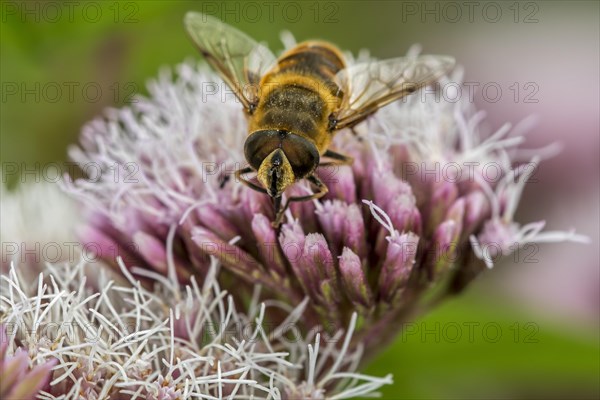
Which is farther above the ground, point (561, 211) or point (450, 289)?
point (561, 211)

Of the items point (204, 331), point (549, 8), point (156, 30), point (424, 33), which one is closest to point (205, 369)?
point (204, 331)

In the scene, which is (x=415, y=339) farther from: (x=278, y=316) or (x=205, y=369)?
(x=205, y=369)

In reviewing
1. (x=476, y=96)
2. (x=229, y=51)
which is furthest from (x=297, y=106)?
(x=476, y=96)

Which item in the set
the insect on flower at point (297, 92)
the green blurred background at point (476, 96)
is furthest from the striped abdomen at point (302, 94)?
the green blurred background at point (476, 96)

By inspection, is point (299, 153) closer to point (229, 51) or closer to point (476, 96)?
point (229, 51)

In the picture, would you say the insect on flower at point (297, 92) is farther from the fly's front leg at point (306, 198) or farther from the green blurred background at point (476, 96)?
the green blurred background at point (476, 96)

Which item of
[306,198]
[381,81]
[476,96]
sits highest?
[476,96]

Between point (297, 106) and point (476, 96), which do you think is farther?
point (476, 96)
